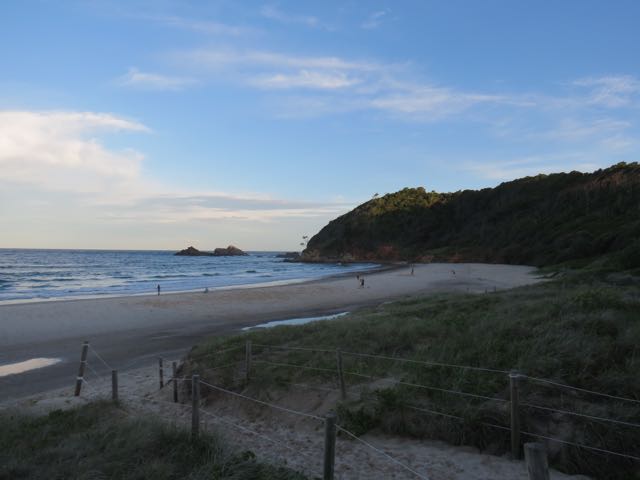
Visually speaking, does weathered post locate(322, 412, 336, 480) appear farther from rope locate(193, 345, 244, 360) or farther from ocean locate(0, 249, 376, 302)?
ocean locate(0, 249, 376, 302)

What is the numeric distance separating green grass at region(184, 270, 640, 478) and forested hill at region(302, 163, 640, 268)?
20967 mm

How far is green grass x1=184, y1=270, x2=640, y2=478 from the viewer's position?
20.5 feet

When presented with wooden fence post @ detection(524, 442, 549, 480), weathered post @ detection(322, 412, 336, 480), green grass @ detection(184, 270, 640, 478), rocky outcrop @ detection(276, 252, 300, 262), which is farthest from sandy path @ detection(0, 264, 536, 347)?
rocky outcrop @ detection(276, 252, 300, 262)

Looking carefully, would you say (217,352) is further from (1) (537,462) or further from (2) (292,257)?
(2) (292,257)

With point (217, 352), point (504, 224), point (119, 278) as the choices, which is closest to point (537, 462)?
point (217, 352)

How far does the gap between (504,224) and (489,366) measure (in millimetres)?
83172

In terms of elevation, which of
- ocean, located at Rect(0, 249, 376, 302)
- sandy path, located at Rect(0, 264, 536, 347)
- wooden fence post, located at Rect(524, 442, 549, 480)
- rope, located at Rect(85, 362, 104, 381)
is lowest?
rope, located at Rect(85, 362, 104, 381)

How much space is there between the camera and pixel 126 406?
9.23 metres

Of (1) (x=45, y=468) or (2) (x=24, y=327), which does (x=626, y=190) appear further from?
(1) (x=45, y=468)

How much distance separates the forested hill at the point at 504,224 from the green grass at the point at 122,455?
27.7 metres

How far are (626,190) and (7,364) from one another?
70.6 m

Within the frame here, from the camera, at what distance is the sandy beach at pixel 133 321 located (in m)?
15.1

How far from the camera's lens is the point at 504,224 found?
8538 centimetres

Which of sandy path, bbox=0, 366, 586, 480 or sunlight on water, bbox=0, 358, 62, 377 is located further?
sunlight on water, bbox=0, 358, 62, 377
